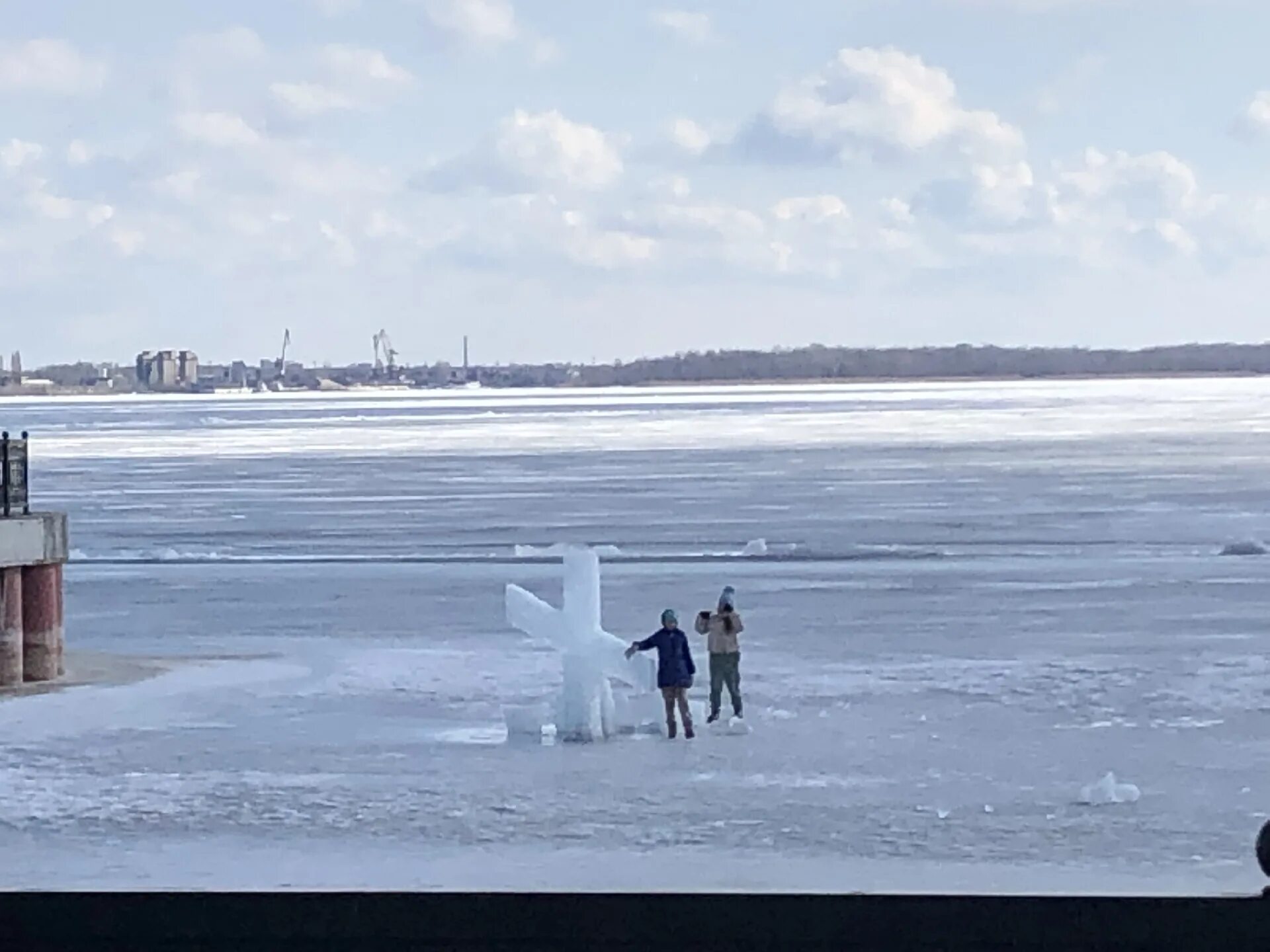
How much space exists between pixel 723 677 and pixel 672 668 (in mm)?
927

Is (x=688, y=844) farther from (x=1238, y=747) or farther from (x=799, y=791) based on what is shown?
(x=1238, y=747)

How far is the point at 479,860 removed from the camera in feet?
30.2

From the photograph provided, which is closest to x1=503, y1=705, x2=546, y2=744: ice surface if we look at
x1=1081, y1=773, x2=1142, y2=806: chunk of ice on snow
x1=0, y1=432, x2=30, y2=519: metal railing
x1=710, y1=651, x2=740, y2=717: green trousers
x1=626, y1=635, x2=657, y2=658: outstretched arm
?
x1=626, y1=635, x2=657, y2=658: outstretched arm

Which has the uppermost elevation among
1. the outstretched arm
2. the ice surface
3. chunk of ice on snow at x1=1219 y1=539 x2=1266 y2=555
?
the outstretched arm

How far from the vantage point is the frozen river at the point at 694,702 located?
9.42m

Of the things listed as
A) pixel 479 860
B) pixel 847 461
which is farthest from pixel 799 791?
pixel 847 461

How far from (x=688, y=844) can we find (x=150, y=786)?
3464 millimetres

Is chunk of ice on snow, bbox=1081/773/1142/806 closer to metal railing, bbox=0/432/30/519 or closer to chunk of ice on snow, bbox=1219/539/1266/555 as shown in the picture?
metal railing, bbox=0/432/30/519

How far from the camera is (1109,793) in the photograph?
10.8m

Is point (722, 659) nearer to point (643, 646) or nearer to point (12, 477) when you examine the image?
point (643, 646)

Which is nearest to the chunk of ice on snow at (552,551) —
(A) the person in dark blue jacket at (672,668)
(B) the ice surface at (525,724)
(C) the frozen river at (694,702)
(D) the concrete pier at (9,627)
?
(C) the frozen river at (694,702)

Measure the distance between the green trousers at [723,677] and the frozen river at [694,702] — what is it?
354 millimetres

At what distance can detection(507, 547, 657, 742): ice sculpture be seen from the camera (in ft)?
42.8

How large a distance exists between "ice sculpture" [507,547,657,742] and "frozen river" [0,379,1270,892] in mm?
325
